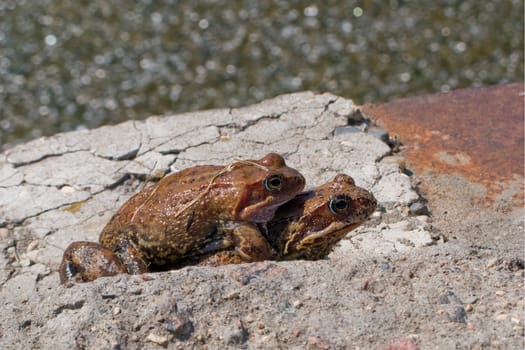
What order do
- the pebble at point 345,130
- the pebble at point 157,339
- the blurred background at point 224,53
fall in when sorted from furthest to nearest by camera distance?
the blurred background at point 224,53 → the pebble at point 345,130 → the pebble at point 157,339

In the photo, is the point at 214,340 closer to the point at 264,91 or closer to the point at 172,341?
the point at 172,341

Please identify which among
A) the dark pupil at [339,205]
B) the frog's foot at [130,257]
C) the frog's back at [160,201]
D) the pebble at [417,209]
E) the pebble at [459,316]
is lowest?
the pebble at [417,209]

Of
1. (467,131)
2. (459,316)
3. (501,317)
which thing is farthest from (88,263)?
(467,131)

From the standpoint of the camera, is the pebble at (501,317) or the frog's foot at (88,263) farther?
the frog's foot at (88,263)

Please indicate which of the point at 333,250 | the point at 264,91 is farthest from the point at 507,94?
the point at 264,91

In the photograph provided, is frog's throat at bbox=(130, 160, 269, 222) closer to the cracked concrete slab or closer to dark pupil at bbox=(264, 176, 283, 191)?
dark pupil at bbox=(264, 176, 283, 191)

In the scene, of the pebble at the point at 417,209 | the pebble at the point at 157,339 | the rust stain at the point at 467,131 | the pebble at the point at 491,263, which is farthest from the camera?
the rust stain at the point at 467,131

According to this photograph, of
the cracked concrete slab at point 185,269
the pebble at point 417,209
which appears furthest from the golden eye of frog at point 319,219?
the pebble at point 417,209

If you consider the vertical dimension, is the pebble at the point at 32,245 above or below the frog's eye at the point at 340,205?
below

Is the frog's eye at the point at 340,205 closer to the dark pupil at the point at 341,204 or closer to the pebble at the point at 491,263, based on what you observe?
the dark pupil at the point at 341,204
